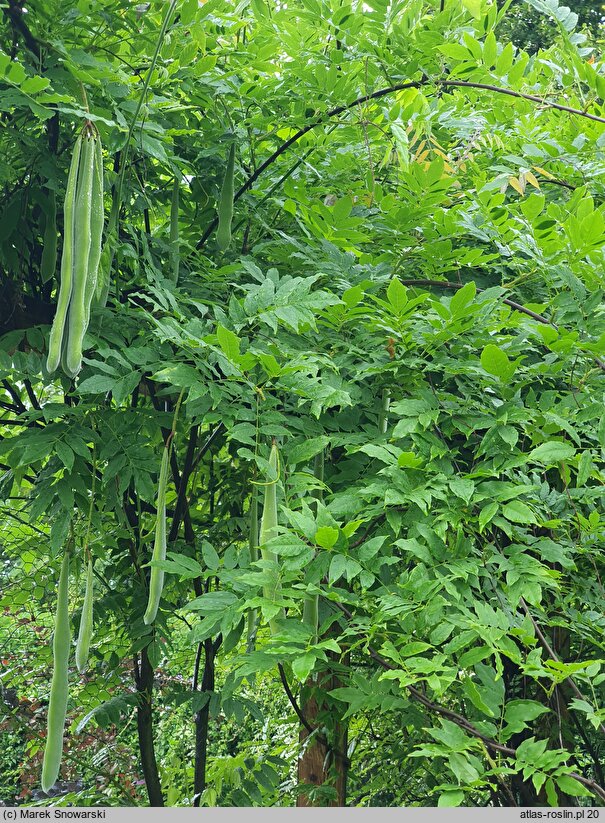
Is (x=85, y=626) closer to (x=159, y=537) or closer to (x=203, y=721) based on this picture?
(x=159, y=537)

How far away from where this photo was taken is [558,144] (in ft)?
7.23

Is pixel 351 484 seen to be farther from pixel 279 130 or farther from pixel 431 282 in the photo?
pixel 279 130

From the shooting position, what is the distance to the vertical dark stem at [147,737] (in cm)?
262

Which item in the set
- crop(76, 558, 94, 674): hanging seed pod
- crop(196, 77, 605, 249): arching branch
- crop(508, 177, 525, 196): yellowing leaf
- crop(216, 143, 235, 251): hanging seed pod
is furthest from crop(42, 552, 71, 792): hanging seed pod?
crop(508, 177, 525, 196): yellowing leaf

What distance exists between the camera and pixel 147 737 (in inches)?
106

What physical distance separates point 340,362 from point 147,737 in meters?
1.66

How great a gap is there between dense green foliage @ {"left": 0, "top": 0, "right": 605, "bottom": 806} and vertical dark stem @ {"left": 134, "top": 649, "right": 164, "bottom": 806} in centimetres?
1

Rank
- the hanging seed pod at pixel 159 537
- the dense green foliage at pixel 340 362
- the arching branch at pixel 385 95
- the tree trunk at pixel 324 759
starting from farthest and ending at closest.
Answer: the tree trunk at pixel 324 759, the arching branch at pixel 385 95, the hanging seed pod at pixel 159 537, the dense green foliage at pixel 340 362

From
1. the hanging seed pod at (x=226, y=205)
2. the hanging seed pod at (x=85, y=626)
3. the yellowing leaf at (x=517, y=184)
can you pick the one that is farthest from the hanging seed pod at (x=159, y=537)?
the yellowing leaf at (x=517, y=184)

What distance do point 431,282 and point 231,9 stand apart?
1.06 m

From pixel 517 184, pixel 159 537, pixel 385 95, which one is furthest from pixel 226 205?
pixel 159 537

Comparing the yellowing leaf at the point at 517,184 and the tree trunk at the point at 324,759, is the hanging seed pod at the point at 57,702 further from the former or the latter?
the yellowing leaf at the point at 517,184

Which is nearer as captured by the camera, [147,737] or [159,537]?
[159,537]

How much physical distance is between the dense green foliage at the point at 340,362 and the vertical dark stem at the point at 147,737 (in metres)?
0.01
